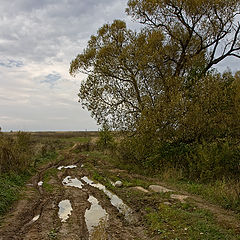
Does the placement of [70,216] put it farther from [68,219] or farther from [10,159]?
[10,159]

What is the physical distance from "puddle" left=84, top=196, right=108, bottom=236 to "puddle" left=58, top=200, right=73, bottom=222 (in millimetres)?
605

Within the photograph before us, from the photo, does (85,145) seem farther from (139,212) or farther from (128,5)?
(139,212)

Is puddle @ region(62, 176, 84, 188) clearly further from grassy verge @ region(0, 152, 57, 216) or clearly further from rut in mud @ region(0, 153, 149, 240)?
grassy verge @ region(0, 152, 57, 216)

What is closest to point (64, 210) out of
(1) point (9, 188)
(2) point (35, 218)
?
(2) point (35, 218)

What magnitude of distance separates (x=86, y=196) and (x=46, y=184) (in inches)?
124

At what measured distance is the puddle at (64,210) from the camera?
764cm

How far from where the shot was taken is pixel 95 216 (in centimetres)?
780

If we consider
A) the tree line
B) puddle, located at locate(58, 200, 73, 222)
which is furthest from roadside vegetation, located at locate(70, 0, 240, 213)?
puddle, located at locate(58, 200, 73, 222)

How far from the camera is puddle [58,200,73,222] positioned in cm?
764

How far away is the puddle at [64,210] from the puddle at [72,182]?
3162 mm

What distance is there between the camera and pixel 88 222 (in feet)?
23.7

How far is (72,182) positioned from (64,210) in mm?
5177

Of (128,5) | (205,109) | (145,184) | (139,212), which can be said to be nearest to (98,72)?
(128,5)

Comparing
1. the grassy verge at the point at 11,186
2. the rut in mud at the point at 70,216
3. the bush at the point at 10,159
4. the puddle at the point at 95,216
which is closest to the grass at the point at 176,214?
the rut in mud at the point at 70,216
